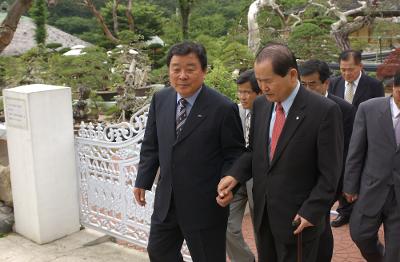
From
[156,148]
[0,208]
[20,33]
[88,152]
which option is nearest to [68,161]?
[88,152]

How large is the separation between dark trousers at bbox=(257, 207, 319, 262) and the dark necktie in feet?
2.10

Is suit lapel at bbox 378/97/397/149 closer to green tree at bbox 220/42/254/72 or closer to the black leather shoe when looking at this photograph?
the black leather shoe

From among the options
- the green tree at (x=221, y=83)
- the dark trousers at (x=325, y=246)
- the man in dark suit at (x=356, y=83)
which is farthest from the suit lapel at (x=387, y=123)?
the green tree at (x=221, y=83)

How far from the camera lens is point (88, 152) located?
4309 millimetres

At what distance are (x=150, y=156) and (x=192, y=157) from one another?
350 mm

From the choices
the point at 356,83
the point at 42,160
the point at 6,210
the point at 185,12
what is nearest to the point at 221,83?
the point at 356,83

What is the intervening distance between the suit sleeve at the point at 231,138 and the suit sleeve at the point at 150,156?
17.4 inches

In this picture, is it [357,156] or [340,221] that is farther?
[340,221]

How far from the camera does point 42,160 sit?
4.16 metres

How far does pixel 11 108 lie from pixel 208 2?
28.6 metres

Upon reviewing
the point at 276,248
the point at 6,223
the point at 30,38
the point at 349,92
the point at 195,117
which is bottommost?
the point at 6,223

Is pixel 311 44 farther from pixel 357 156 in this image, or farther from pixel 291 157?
pixel 291 157

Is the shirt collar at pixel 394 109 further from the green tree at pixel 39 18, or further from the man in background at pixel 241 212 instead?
the green tree at pixel 39 18

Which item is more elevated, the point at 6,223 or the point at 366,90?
the point at 366,90
